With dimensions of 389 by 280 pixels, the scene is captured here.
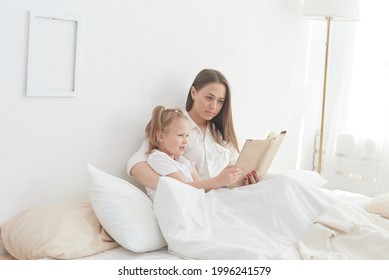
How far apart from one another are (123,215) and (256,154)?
606mm

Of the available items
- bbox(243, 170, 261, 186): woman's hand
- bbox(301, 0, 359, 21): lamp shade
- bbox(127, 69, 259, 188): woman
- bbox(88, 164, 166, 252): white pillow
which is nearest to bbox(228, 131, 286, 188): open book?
bbox(243, 170, 261, 186): woman's hand

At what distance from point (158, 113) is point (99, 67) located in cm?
30

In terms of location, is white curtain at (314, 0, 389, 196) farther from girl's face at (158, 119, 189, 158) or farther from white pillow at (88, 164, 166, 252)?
white pillow at (88, 164, 166, 252)

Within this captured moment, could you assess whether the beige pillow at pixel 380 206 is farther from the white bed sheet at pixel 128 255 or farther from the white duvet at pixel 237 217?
the white bed sheet at pixel 128 255

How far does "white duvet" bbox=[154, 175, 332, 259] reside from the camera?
173cm

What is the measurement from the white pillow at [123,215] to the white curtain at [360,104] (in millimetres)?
1808

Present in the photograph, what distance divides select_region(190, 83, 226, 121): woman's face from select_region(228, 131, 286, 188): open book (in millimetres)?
338

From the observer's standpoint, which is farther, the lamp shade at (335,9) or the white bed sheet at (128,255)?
the lamp shade at (335,9)

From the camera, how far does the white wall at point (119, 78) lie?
187cm

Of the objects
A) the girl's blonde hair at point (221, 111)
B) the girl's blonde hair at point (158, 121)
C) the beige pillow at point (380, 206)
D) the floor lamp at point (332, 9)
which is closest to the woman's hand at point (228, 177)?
the girl's blonde hair at point (158, 121)

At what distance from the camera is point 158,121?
221 centimetres

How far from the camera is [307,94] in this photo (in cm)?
345

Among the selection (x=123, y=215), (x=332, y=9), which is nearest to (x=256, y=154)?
(x=123, y=215)
